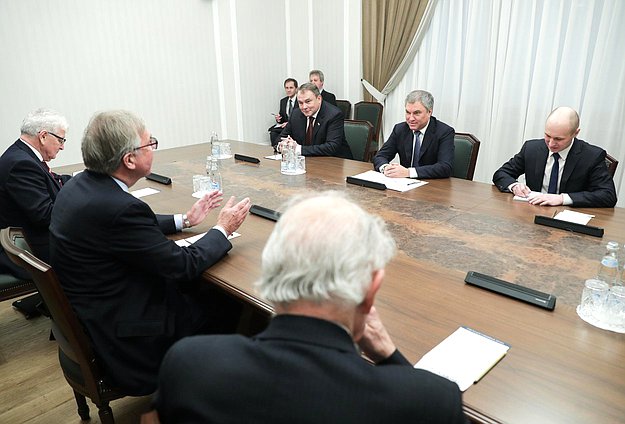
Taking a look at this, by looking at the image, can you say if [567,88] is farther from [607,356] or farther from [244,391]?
[244,391]

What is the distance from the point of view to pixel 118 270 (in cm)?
154

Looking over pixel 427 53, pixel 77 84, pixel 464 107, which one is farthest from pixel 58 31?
pixel 464 107

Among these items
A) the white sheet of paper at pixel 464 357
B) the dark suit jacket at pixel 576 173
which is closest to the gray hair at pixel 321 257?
the white sheet of paper at pixel 464 357

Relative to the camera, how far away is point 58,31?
14.6 ft

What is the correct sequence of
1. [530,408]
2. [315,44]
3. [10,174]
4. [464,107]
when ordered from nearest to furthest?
1. [530,408]
2. [10,174]
3. [464,107]
4. [315,44]

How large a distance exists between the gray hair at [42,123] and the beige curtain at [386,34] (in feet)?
12.8

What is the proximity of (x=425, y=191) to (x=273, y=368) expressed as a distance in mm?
2064

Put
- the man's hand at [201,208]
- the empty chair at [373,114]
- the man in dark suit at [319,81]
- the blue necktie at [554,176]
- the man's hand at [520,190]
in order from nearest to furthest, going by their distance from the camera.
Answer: the man's hand at [201,208] < the man's hand at [520,190] < the blue necktie at [554,176] < the empty chair at [373,114] < the man in dark suit at [319,81]

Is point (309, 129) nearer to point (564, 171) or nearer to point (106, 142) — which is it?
point (564, 171)

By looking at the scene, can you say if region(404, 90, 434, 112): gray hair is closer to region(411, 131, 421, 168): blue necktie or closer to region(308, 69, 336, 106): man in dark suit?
region(411, 131, 421, 168): blue necktie

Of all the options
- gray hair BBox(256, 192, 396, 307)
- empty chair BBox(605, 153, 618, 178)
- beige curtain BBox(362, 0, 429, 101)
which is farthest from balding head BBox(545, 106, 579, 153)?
beige curtain BBox(362, 0, 429, 101)

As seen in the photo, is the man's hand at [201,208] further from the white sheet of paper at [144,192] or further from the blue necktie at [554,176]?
the blue necktie at [554,176]

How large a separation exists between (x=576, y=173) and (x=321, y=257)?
2.28 metres

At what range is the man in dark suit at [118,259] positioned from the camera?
1486 mm
